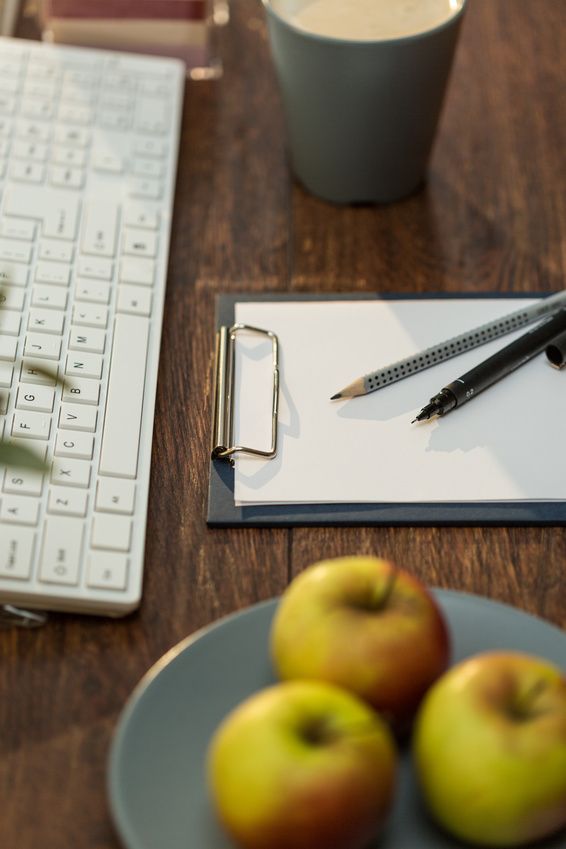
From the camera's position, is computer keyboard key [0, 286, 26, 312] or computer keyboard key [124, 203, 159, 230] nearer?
computer keyboard key [0, 286, 26, 312]

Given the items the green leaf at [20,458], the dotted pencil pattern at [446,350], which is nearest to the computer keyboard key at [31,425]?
the dotted pencil pattern at [446,350]

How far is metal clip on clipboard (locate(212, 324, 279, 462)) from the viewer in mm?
679

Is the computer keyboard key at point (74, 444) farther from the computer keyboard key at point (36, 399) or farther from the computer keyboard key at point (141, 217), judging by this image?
the computer keyboard key at point (141, 217)

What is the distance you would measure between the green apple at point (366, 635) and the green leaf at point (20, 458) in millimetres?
191

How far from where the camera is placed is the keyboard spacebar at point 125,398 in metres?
0.65

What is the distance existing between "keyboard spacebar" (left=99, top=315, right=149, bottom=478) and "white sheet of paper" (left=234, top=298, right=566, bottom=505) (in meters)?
0.07

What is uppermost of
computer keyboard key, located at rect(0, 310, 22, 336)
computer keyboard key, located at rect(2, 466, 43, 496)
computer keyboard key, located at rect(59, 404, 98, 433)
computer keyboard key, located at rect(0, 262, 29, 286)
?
computer keyboard key, located at rect(0, 262, 29, 286)

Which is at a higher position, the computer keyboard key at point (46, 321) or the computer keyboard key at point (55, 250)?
the computer keyboard key at point (55, 250)

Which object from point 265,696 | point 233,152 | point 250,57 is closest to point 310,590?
point 265,696

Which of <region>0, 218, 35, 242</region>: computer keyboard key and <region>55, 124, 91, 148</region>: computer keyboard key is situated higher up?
<region>55, 124, 91, 148</region>: computer keyboard key

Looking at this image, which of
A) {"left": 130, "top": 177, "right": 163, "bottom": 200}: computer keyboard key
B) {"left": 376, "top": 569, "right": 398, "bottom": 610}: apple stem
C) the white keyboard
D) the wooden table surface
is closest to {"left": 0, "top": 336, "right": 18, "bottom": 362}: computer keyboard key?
the white keyboard

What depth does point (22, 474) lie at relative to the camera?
619 mm

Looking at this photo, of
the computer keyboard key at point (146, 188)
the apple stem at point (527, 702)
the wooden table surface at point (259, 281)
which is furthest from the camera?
the computer keyboard key at point (146, 188)

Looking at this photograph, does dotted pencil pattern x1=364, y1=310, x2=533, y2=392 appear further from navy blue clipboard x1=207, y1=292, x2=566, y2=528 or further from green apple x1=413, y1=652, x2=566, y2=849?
green apple x1=413, y1=652, x2=566, y2=849
